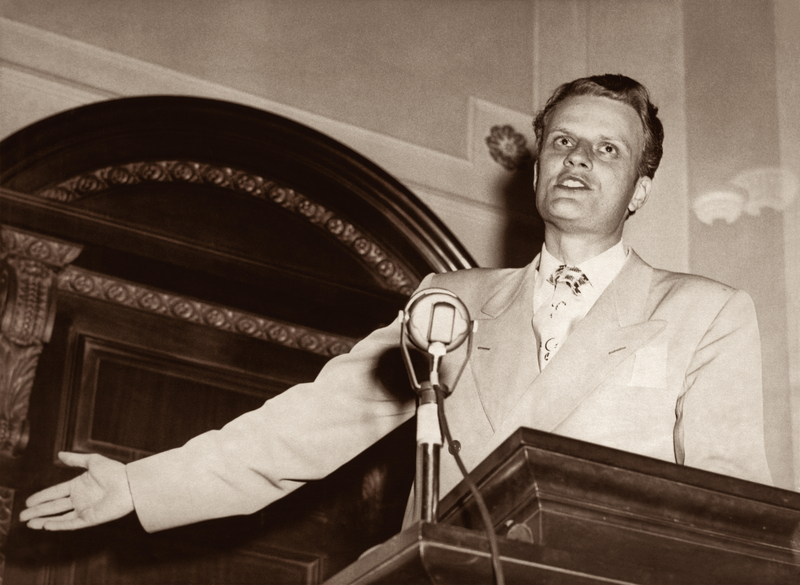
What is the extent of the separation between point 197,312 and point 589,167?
4.46 feet

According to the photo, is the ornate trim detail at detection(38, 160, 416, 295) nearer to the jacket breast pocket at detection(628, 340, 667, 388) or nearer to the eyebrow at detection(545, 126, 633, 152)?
the eyebrow at detection(545, 126, 633, 152)

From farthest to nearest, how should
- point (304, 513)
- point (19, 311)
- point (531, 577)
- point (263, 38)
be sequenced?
point (263, 38)
point (304, 513)
point (19, 311)
point (531, 577)

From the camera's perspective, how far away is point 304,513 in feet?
10.8

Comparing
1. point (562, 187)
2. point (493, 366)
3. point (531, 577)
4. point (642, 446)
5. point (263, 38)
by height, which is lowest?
point (531, 577)

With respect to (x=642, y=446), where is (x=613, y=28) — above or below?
above

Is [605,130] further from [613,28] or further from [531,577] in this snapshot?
[613,28]

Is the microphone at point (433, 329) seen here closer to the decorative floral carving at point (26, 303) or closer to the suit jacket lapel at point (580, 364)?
the suit jacket lapel at point (580, 364)

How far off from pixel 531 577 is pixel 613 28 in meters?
2.79

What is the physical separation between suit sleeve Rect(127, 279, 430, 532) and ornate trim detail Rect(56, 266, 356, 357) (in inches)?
42.2

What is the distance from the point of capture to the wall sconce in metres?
3.23

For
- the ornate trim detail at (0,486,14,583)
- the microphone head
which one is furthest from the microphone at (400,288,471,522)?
the ornate trim detail at (0,486,14,583)

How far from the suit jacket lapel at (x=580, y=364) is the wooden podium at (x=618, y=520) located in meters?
0.41

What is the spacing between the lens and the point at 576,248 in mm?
2250

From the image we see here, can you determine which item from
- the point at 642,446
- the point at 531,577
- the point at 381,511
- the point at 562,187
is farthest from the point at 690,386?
the point at 381,511
